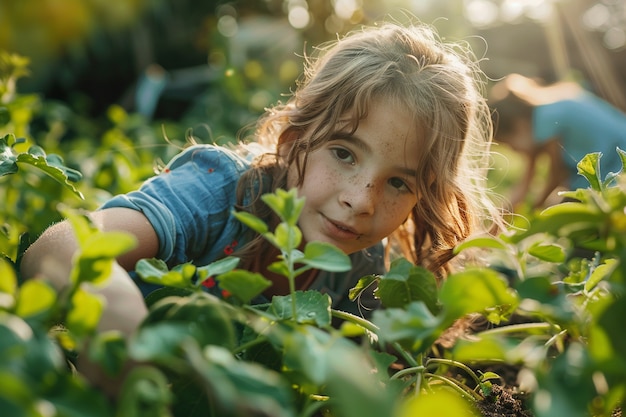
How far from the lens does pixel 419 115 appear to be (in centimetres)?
120

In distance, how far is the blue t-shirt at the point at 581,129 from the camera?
312 centimetres

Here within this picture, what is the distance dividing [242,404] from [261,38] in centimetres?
525

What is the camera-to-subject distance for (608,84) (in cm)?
601

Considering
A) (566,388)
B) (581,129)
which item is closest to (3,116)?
(566,388)

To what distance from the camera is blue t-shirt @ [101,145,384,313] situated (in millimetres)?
1110

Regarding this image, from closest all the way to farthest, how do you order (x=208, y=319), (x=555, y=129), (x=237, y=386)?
(x=237, y=386), (x=208, y=319), (x=555, y=129)

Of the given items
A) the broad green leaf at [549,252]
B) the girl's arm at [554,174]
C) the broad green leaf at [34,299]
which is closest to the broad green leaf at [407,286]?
the broad green leaf at [549,252]

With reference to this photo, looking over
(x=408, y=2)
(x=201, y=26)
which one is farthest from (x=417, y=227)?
(x=201, y=26)

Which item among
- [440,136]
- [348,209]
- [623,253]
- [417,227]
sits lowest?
[417,227]

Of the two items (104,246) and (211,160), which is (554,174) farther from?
(104,246)

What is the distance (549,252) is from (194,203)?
2.21 ft

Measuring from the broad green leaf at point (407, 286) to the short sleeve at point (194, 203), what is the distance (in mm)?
470

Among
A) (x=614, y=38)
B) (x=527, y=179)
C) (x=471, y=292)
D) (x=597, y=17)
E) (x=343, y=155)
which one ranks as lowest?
(x=527, y=179)

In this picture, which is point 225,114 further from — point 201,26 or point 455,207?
point 201,26
